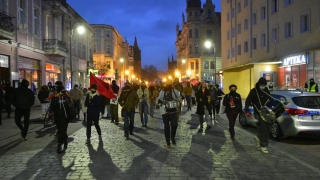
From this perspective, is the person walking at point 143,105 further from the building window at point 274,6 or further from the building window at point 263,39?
the building window at point 263,39

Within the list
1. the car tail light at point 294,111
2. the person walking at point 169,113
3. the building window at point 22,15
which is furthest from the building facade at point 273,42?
the building window at point 22,15

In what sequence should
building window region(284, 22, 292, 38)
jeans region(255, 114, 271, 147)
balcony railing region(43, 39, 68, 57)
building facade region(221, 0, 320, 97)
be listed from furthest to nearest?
1. building window region(284, 22, 292, 38)
2. balcony railing region(43, 39, 68, 57)
3. building facade region(221, 0, 320, 97)
4. jeans region(255, 114, 271, 147)

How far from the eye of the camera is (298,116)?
29.2 ft

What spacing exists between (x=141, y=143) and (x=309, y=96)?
16.1 feet

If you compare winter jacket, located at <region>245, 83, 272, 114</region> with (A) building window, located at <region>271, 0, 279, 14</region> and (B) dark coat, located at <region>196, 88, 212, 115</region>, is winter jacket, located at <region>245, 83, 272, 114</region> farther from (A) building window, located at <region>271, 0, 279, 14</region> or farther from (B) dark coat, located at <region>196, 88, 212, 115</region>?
(A) building window, located at <region>271, 0, 279, 14</region>

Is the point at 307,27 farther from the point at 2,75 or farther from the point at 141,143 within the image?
the point at 2,75

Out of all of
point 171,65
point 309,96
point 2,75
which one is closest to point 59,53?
point 2,75

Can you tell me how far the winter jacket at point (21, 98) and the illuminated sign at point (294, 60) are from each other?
18.6 meters

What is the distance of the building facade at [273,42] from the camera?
21906 mm

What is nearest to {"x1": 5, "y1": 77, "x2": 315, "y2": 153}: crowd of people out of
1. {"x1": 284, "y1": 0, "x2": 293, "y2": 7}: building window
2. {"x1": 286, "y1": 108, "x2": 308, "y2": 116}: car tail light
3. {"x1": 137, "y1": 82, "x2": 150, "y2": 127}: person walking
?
{"x1": 286, "y1": 108, "x2": 308, "y2": 116}: car tail light

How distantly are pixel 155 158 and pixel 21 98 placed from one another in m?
4.47

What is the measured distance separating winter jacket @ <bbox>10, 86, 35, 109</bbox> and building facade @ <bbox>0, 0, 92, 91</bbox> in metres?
9.64

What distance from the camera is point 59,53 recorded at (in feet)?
87.7

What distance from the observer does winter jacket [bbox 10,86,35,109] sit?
9078 mm
